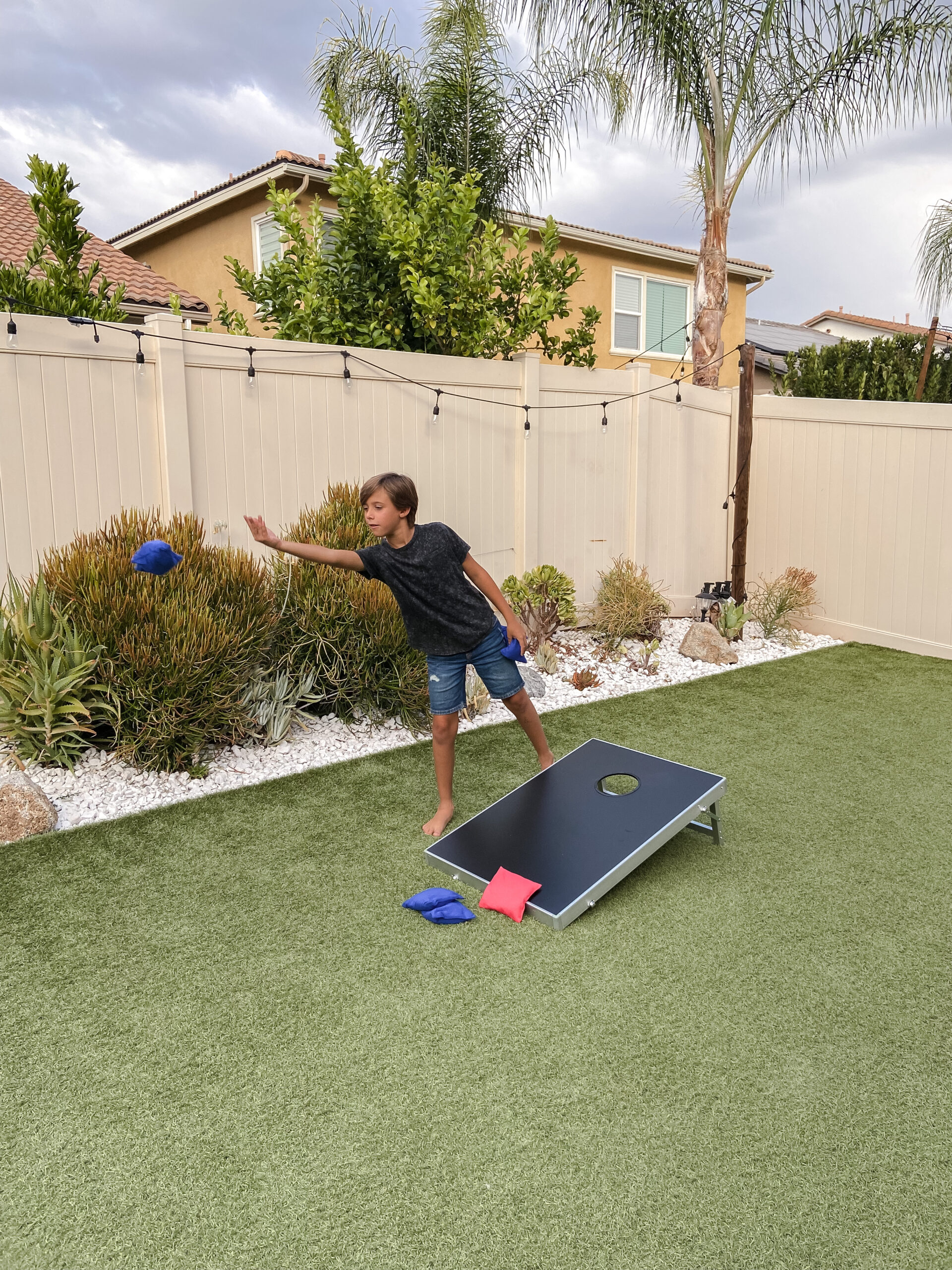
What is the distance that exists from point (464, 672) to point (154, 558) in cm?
157

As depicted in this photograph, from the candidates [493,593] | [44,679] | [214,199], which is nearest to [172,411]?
[44,679]

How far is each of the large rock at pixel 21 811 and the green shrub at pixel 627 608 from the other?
15.4ft

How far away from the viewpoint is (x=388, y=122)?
9875 mm

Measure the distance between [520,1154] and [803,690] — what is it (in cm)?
517

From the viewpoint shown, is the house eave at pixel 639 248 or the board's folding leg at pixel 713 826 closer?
the board's folding leg at pixel 713 826

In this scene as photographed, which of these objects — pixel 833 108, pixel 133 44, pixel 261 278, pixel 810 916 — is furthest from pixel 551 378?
pixel 133 44

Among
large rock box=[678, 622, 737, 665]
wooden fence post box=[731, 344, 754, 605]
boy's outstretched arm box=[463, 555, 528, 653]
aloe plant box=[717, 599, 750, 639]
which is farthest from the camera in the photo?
wooden fence post box=[731, 344, 754, 605]

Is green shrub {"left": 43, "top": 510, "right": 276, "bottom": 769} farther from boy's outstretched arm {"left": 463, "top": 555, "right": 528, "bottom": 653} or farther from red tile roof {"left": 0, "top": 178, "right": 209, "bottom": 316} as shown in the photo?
red tile roof {"left": 0, "top": 178, "right": 209, "bottom": 316}

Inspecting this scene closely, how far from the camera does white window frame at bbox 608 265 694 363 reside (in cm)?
1546

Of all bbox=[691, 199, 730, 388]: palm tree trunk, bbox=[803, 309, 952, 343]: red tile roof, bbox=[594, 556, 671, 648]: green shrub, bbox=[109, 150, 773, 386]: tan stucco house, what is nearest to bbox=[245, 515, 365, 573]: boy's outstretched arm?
bbox=[594, 556, 671, 648]: green shrub

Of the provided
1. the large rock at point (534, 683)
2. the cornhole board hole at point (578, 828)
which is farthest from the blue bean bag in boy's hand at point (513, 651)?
the large rock at point (534, 683)

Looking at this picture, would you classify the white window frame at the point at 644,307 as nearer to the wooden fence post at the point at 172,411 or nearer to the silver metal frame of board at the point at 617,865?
the wooden fence post at the point at 172,411

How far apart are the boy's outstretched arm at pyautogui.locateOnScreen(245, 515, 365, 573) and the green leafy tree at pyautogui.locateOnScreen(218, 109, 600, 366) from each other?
3.65m

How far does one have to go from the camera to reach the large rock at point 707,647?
7.61m
